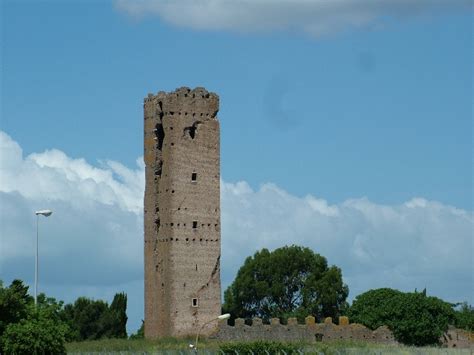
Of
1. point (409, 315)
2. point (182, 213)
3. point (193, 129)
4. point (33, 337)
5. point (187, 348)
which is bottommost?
point (33, 337)

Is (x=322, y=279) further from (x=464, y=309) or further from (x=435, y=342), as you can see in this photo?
(x=464, y=309)

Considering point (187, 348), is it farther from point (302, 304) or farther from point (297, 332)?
point (302, 304)

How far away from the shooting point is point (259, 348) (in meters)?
50.7

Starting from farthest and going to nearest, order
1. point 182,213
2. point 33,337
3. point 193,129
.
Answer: point 193,129
point 182,213
point 33,337

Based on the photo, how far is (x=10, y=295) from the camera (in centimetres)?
4559

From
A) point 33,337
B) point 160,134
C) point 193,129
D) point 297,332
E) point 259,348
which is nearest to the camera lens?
point 33,337

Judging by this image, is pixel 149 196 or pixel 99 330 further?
pixel 99 330

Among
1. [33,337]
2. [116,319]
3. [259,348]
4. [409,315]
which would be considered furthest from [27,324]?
[116,319]

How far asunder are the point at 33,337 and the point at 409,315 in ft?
96.4

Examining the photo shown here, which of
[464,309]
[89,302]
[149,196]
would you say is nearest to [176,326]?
[149,196]

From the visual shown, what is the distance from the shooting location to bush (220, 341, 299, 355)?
50.0 metres

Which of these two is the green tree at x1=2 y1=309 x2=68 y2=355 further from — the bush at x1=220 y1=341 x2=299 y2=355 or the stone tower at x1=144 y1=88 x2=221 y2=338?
the stone tower at x1=144 y1=88 x2=221 y2=338

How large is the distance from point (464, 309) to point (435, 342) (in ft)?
88.7

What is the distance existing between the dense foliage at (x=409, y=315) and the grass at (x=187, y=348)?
264 inches
